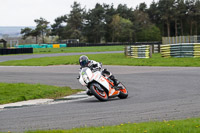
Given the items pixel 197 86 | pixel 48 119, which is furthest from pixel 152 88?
pixel 48 119

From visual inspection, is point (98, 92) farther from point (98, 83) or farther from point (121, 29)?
point (121, 29)

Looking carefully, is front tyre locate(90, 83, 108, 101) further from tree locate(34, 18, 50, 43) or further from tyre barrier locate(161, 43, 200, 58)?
tree locate(34, 18, 50, 43)

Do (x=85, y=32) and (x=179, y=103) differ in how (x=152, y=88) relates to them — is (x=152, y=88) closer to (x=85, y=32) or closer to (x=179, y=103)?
(x=179, y=103)

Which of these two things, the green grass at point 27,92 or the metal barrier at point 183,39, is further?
the metal barrier at point 183,39

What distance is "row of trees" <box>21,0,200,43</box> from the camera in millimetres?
94188

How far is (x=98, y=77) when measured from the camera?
36.6 ft

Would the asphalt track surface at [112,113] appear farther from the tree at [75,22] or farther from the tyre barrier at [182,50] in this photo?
the tree at [75,22]

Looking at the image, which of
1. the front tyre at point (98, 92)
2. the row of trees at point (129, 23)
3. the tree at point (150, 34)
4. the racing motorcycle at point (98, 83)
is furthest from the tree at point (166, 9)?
the front tyre at point (98, 92)

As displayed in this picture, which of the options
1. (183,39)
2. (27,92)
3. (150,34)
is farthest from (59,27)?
(27,92)

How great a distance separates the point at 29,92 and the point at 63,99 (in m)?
1.61

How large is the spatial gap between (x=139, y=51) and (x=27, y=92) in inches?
784

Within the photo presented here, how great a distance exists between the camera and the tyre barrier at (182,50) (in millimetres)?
27938

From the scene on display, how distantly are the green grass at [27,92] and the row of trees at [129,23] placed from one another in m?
81.4

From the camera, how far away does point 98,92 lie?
11.1 meters
